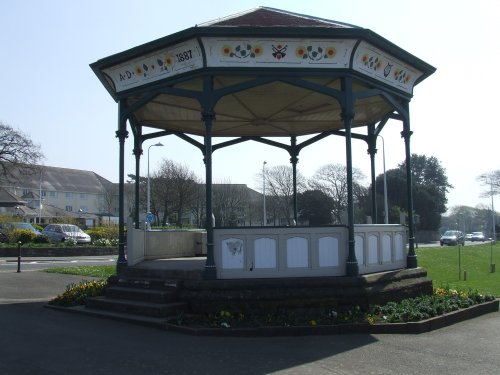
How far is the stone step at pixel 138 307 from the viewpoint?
9.77 meters

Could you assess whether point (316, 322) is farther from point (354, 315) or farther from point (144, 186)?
point (144, 186)

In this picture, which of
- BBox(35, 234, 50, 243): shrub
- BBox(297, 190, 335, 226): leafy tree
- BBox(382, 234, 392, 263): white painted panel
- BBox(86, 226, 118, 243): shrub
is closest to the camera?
BBox(382, 234, 392, 263): white painted panel

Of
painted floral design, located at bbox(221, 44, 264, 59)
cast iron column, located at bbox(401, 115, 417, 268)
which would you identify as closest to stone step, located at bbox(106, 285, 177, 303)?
painted floral design, located at bbox(221, 44, 264, 59)

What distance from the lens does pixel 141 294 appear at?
10.6 metres

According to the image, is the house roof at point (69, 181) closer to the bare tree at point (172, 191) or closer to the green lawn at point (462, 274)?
the bare tree at point (172, 191)

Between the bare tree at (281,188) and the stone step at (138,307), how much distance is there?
44419 mm

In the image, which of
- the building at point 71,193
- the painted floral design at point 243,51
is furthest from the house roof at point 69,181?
the painted floral design at point 243,51

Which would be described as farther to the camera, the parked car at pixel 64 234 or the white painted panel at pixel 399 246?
the parked car at pixel 64 234

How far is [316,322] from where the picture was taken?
30.0 ft

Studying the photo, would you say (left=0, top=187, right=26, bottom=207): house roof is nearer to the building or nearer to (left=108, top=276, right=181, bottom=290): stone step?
the building

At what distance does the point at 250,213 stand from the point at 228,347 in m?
54.8

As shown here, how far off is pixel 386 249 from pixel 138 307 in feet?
18.6

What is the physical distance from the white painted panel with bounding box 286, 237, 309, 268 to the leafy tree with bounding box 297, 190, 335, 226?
94.3 feet

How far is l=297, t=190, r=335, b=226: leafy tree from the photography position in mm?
40075
